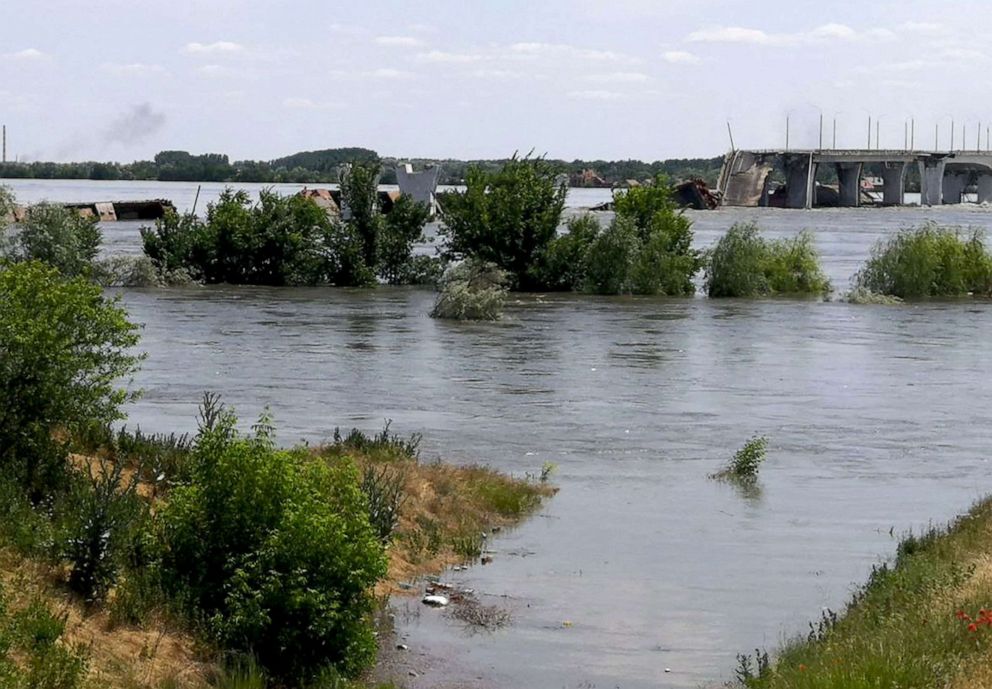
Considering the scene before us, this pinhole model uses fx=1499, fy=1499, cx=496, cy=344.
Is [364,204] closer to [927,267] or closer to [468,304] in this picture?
[468,304]

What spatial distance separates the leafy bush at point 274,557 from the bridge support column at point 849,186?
16412 centimetres

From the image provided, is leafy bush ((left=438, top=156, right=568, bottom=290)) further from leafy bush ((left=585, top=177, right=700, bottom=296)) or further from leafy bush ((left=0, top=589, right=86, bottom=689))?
leafy bush ((left=0, top=589, right=86, bottom=689))

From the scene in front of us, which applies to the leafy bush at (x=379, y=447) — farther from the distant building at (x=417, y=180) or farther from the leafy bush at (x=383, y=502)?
the distant building at (x=417, y=180)

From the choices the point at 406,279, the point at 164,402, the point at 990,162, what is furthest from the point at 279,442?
the point at 990,162

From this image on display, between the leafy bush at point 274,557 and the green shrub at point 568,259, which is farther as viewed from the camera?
the green shrub at point 568,259

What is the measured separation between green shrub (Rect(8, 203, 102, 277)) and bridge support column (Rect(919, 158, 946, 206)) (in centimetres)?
14571

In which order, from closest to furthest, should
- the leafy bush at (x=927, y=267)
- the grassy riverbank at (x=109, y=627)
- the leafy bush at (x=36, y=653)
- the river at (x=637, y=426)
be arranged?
1. the leafy bush at (x=36, y=653)
2. the grassy riverbank at (x=109, y=627)
3. the river at (x=637, y=426)
4. the leafy bush at (x=927, y=267)

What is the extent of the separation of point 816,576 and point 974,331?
88.2 ft

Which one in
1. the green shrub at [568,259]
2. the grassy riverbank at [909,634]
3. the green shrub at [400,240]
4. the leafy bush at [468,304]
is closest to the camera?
the grassy riverbank at [909,634]

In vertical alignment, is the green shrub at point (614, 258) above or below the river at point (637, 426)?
above

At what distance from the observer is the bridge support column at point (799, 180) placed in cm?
16050

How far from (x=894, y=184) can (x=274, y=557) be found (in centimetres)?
17140

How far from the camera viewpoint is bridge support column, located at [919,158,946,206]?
178250 millimetres

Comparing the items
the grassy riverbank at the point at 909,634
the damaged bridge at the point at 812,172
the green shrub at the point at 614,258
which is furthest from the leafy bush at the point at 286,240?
the damaged bridge at the point at 812,172
